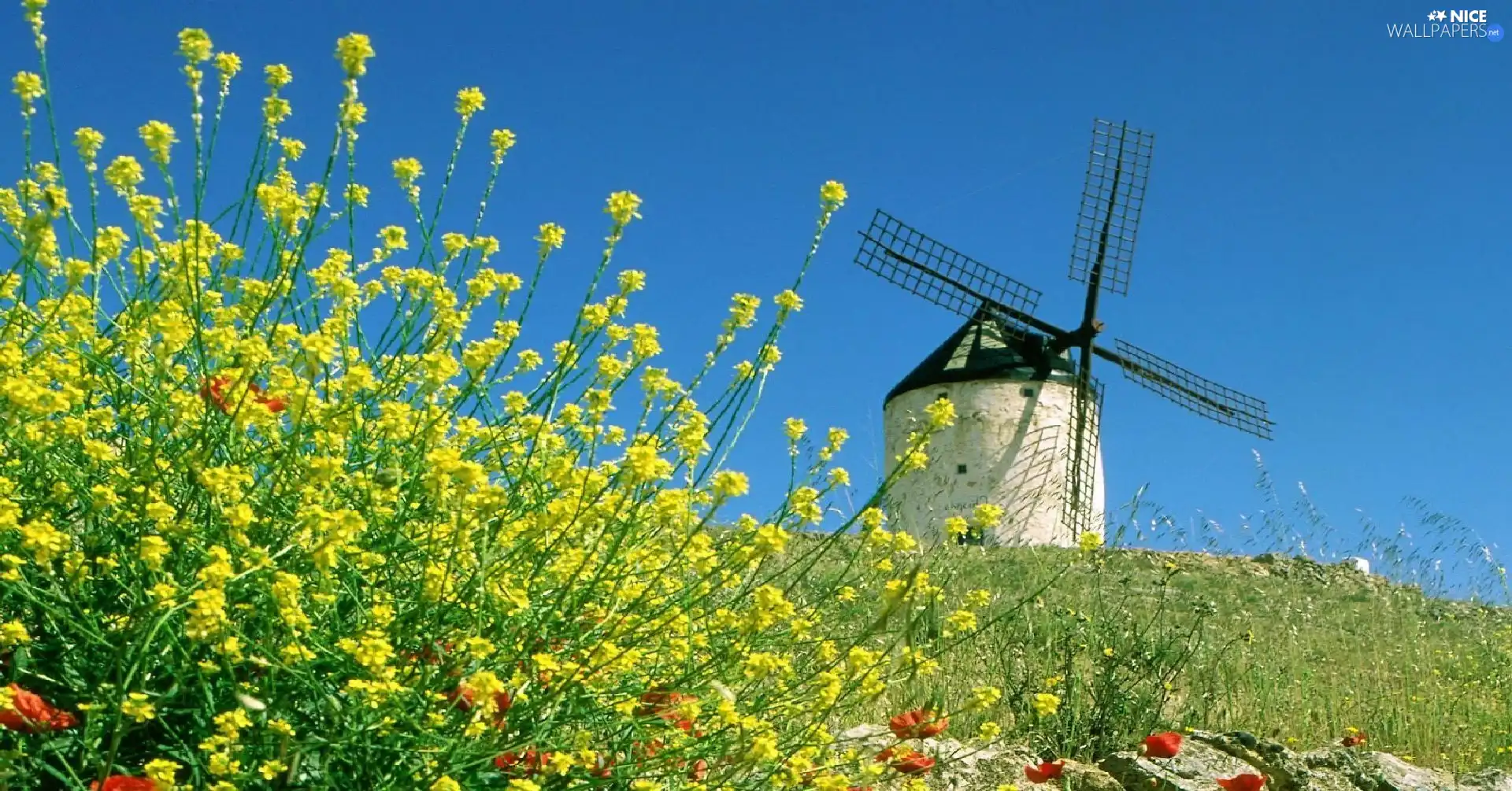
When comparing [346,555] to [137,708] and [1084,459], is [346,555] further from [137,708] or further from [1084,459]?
[1084,459]

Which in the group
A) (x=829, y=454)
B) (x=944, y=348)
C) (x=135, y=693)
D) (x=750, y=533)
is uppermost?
(x=944, y=348)

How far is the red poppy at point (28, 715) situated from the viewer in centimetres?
260

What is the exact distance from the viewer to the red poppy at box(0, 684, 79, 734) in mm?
2598

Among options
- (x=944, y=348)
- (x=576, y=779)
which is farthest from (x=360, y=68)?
(x=944, y=348)

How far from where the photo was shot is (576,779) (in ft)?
10.1

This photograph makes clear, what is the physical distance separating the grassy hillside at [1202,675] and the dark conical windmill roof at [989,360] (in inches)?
391

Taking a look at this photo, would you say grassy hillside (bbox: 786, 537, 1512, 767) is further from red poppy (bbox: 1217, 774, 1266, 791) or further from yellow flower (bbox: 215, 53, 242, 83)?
yellow flower (bbox: 215, 53, 242, 83)

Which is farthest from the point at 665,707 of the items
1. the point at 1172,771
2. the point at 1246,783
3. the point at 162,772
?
the point at 1172,771

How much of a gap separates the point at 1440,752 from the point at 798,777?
14.9 feet

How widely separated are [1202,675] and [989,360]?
15.7m

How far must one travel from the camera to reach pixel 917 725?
11.6 ft

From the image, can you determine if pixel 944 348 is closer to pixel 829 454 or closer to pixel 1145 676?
pixel 1145 676

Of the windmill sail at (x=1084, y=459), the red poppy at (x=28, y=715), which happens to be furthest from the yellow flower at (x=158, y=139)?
the windmill sail at (x=1084, y=459)

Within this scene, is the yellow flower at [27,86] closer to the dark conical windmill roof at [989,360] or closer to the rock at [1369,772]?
the rock at [1369,772]
